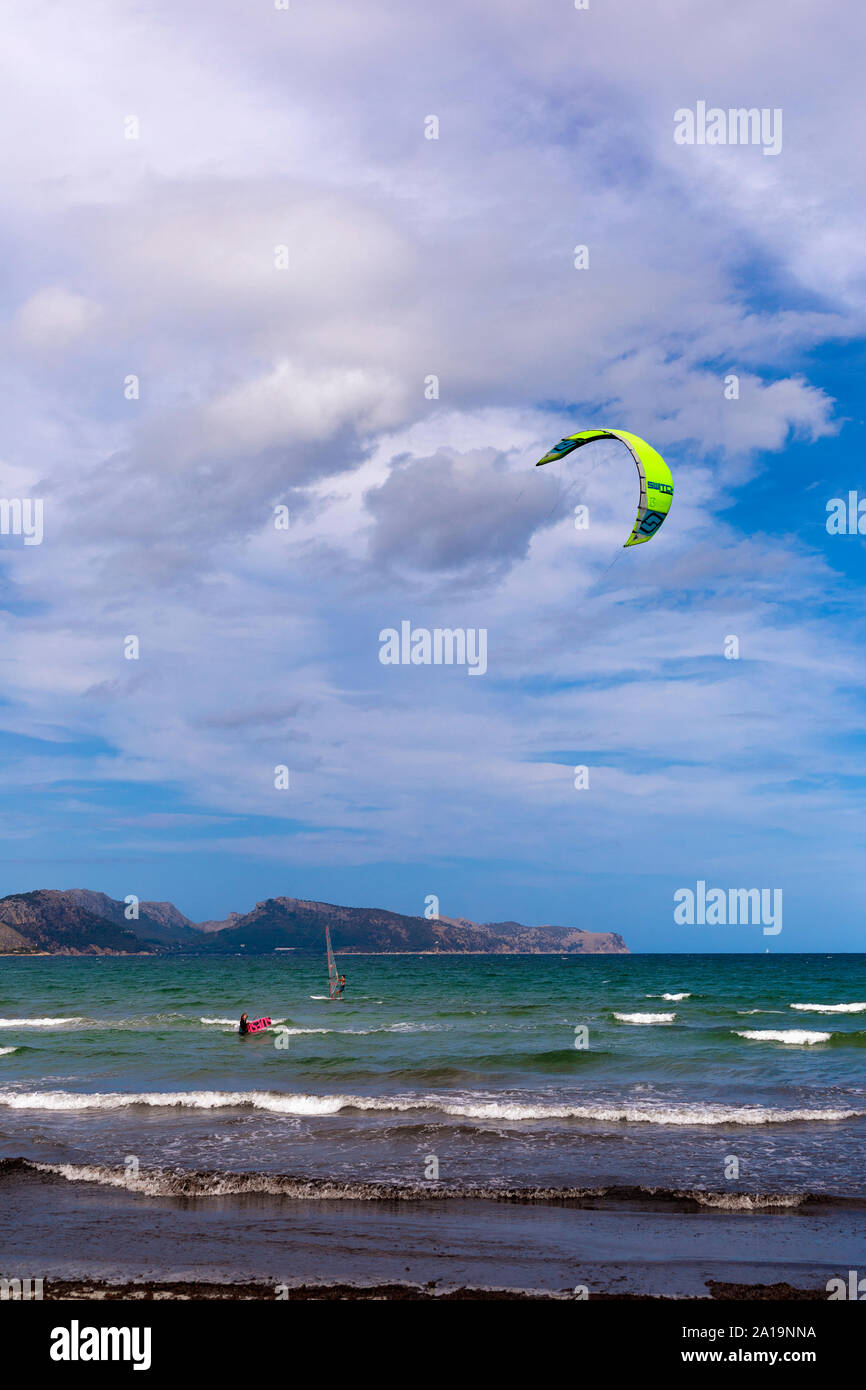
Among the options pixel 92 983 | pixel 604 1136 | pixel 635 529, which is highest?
Result: pixel 635 529

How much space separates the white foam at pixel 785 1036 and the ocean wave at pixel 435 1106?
12.8 metres

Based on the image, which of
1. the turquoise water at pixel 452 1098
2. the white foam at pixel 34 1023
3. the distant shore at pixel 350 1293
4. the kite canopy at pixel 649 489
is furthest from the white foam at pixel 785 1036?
the white foam at pixel 34 1023

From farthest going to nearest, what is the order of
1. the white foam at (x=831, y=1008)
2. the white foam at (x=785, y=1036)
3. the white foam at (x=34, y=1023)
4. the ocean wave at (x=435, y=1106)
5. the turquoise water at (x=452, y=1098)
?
the white foam at (x=831, y=1008) → the white foam at (x=34, y=1023) → the white foam at (x=785, y=1036) → the ocean wave at (x=435, y=1106) → the turquoise water at (x=452, y=1098)

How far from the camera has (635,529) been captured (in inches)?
798

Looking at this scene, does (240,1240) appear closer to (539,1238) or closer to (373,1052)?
(539,1238)

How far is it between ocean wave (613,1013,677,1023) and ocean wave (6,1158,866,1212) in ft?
82.1

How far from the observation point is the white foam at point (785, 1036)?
29.9 meters

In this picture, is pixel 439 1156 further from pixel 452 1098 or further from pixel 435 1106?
pixel 452 1098

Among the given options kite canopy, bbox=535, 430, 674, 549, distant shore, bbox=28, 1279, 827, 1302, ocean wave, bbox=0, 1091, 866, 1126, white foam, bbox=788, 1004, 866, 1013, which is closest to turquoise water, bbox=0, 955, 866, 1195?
ocean wave, bbox=0, 1091, 866, 1126

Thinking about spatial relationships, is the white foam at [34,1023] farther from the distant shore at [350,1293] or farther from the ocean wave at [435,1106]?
the distant shore at [350,1293]

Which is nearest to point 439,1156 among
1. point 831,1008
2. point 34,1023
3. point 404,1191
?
point 404,1191

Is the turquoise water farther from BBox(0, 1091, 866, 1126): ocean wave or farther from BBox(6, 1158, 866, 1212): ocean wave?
BBox(6, 1158, 866, 1212): ocean wave
